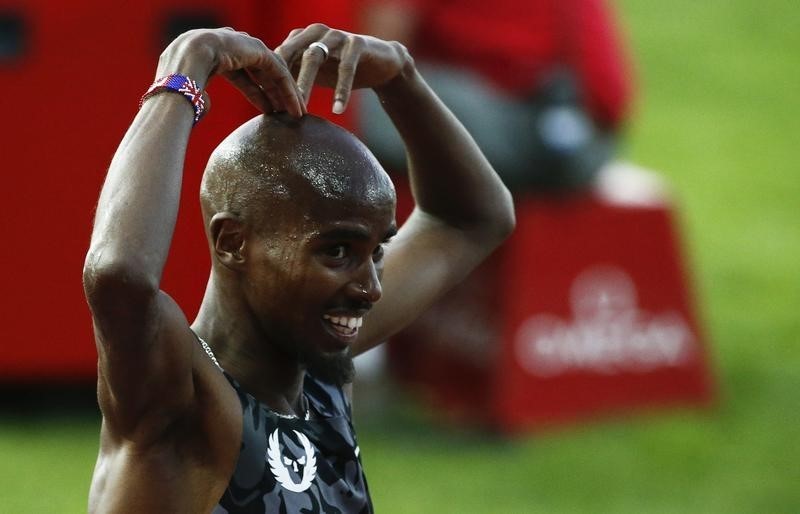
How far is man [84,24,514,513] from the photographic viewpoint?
2439mm

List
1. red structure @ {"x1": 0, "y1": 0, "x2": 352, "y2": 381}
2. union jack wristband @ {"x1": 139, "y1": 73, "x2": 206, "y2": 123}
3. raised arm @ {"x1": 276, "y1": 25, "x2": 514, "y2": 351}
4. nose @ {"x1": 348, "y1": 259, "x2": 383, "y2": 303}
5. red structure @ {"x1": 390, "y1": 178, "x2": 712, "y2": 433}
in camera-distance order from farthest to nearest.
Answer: red structure @ {"x1": 390, "y1": 178, "x2": 712, "y2": 433}, red structure @ {"x1": 0, "y1": 0, "x2": 352, "y2": 381}, raised arm @ {"x1": 276, "y1": 25, "x2": 514, "y2": 351}, nose @ {"x1": 348, "y1": 259, "x2": 383, "y2": 303}, union jack wristband @ {"x1": 139, "y1": 73, "x2": 206, "y2": 123}

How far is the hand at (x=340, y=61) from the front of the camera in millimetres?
2799

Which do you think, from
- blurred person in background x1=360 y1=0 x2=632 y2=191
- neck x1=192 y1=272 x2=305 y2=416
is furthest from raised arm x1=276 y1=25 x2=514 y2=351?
blurred person in background x1=360 y1=0 x2=632 y2=191

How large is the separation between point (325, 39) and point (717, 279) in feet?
24.2

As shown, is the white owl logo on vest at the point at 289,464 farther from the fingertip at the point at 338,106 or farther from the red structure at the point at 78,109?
the red structure at the point at 78,109

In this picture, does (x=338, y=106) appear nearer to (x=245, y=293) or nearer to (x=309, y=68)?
(x=309, y=68)

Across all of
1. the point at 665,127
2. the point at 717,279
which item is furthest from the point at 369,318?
the point at 665,127

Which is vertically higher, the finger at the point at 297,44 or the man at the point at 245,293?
the finger at the point at 297,44

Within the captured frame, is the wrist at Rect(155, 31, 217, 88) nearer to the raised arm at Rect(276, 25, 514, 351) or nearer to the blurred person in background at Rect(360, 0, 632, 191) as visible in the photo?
the raised arm at Rect(276, 25, 514, 351)

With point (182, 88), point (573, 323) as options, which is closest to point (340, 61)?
point (182, 88)

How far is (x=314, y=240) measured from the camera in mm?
2656

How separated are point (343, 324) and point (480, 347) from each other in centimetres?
450

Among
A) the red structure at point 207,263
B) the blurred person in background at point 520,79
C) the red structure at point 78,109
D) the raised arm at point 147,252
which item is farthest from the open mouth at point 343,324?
the blurred person in background at point 520,79

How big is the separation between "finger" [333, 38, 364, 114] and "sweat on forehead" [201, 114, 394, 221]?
0.05 meters
